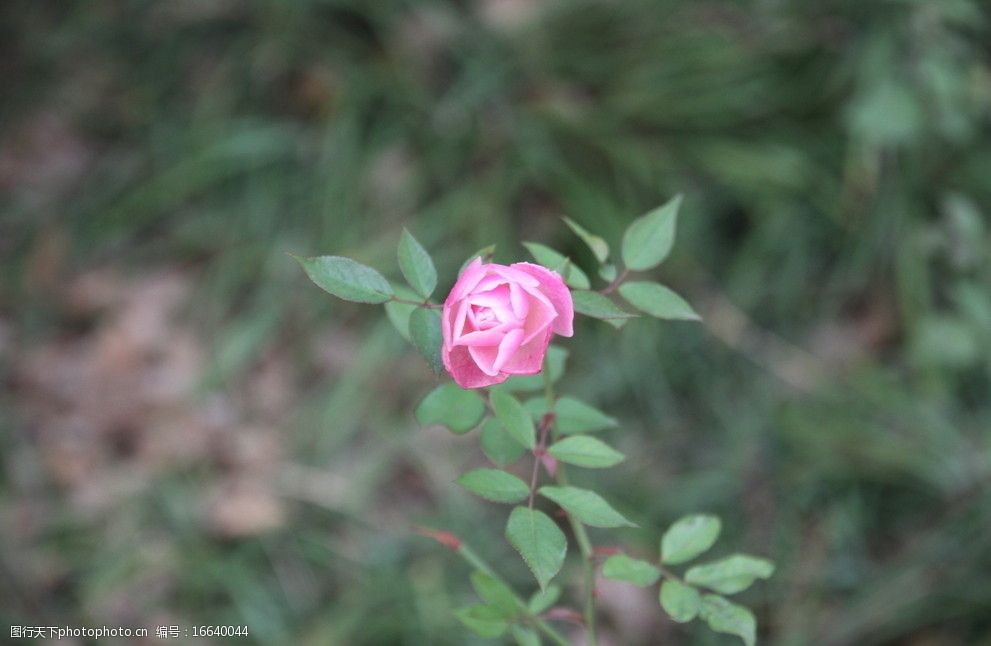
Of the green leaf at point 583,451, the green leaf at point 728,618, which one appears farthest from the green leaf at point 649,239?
the green leaf at point 728,618

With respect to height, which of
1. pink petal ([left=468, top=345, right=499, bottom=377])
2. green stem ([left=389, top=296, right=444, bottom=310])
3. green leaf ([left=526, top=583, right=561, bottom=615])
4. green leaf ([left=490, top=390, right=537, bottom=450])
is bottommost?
green leaf ([left=526, top=583, right=561, bottom=615])

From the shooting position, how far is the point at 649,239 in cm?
79

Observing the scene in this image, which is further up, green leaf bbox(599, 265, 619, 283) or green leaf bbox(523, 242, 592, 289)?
green leaf bbox(523, 242, 592, 289)

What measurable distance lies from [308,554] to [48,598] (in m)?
0.50

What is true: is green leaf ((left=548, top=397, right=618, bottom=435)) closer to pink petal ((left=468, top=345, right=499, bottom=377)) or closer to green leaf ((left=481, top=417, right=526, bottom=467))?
green leaf ((left=481, top=417, right=526, bottom=467))

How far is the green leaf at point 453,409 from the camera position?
729 mm

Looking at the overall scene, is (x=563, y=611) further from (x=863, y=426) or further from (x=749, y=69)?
(x=749, y=69)

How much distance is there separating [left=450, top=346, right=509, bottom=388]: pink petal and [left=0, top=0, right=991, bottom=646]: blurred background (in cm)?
120

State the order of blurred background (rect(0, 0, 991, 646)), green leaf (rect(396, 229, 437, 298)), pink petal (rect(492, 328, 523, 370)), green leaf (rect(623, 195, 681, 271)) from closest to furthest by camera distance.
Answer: pink petal (rect(492, 328, 523, 370)) < green leaf (rect(396, 229, 437, 298)) < green leaf (rect(623, 195, 681, 271)) < blurred background (rect(0, 0, 991, 646))

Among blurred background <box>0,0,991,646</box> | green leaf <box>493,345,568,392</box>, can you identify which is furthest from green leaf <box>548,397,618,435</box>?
blurred background <box>0,0,991,646</box>

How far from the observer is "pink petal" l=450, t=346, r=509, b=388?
594mm

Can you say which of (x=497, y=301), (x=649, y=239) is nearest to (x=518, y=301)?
(x=497, y=301)

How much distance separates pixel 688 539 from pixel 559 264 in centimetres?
27

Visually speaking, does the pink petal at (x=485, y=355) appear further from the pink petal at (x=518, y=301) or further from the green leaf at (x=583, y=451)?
the green leaf at (x=583, y=451)
